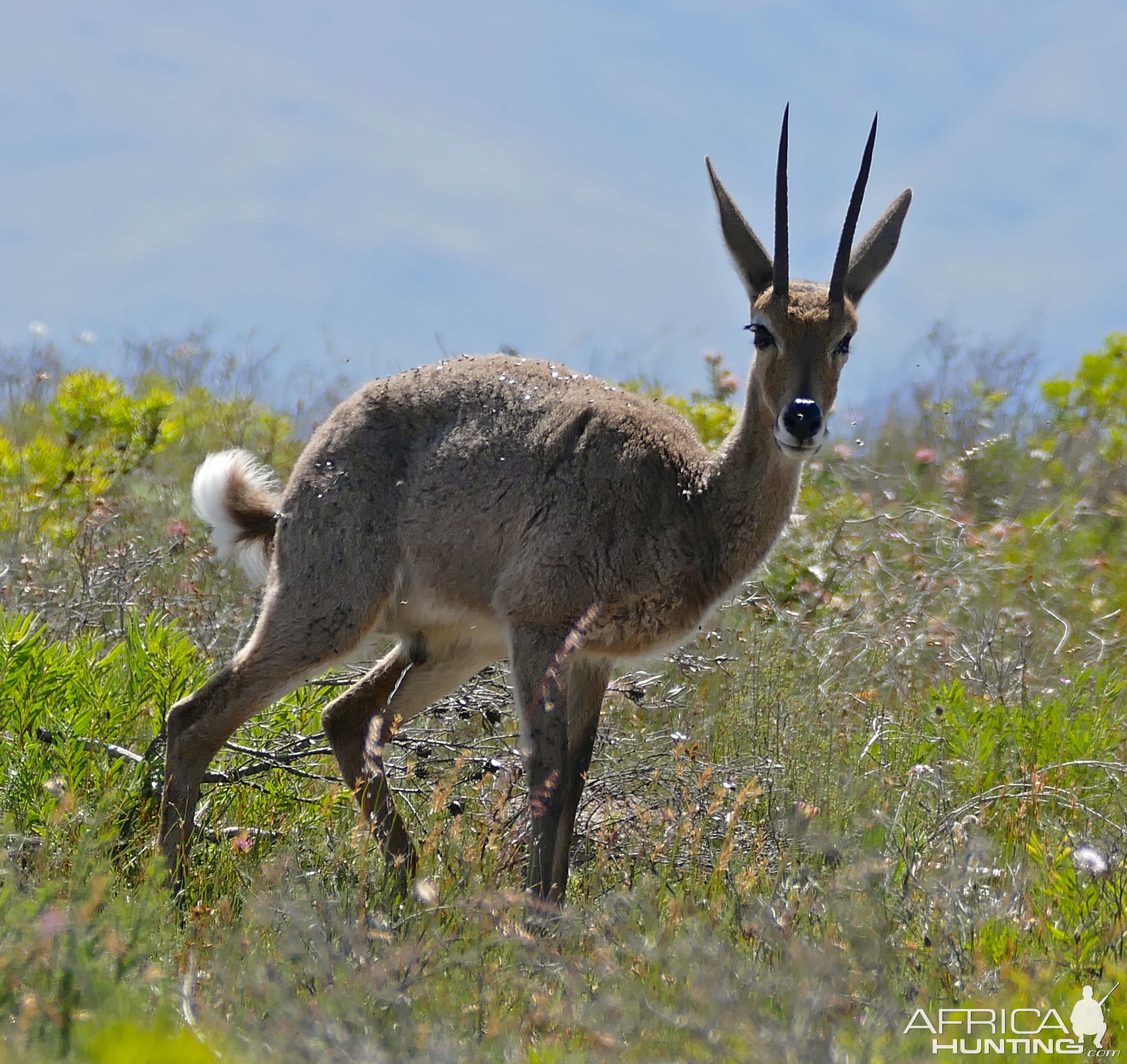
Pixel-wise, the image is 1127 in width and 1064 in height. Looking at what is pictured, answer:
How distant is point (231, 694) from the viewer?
5.13 meters

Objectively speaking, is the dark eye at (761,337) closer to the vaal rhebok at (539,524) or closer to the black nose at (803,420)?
the vaal rhebok at (539,524)

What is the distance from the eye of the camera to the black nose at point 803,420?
15.4ft

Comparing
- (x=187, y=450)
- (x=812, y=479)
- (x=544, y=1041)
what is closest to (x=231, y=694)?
(x=544, y=1041)

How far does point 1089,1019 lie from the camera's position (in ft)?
11.1

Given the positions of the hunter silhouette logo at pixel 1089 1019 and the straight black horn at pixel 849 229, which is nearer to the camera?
the hunter silhouette logo at pixel 1089 1019

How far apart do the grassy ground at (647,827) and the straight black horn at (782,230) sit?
6.11 ft

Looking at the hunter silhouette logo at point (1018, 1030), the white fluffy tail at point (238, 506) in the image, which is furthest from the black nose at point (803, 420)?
the white fluffy tail at point (238, 506)

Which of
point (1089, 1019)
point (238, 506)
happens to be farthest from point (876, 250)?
point (1089, 1019)

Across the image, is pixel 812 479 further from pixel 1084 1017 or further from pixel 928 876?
pixel 1084 1017

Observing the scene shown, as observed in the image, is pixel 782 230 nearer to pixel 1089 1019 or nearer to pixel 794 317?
pixel 794 317

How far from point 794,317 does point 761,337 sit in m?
0.16

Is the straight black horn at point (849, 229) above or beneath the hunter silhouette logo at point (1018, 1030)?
above

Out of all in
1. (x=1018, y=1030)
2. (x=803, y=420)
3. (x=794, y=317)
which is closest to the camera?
(x=1018, y=1030)

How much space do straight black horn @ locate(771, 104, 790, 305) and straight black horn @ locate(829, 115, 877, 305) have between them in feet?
0.58
